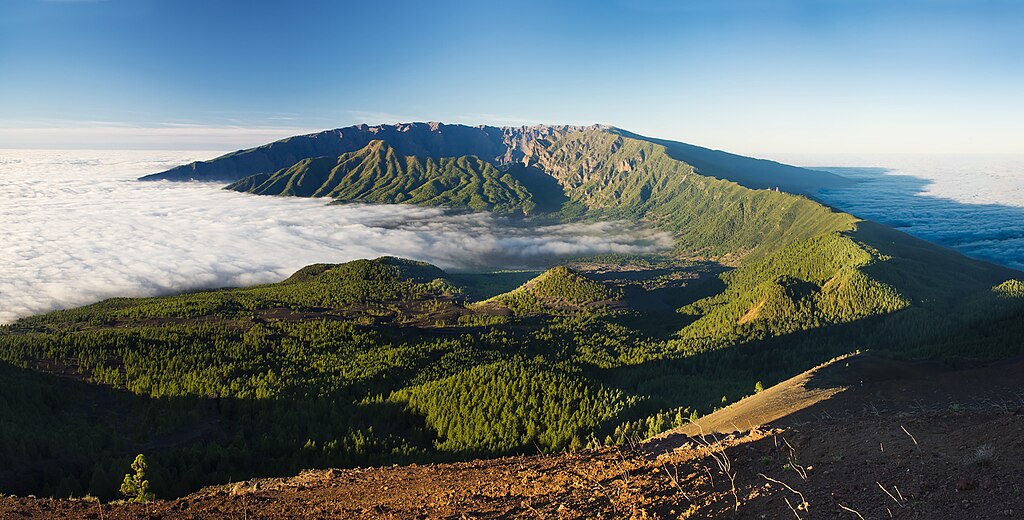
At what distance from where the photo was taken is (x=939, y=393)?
54.5m

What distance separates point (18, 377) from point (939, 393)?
18008 cm

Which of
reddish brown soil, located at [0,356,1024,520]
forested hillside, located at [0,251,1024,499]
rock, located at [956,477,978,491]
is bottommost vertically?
forested hillside, located at [0,251,1024,499]

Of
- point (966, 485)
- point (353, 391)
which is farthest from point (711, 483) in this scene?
point (353, 391)

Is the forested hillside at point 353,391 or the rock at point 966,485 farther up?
the rock at point 966,485

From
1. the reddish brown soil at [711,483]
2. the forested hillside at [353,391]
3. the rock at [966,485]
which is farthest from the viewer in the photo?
the forested hillside at [353,391]

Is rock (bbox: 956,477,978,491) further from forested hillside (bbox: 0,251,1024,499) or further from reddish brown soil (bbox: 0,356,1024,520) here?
forested hillside (bbox: 0,251,1024,499)

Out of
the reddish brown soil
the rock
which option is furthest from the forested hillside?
the rock

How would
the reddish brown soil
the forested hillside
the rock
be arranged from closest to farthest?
the rock → the reddish brown soil → the forested hillside

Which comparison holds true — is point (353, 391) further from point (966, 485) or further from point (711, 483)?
point (966, 485)

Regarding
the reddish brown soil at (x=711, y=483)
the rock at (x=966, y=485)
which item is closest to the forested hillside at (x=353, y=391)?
the reddish brown soil at (x=711, y=483)

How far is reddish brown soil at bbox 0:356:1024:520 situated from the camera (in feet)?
62.4

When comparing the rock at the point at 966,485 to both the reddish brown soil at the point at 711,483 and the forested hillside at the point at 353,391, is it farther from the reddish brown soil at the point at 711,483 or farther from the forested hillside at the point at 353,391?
the forested hillside at the point at 353,391

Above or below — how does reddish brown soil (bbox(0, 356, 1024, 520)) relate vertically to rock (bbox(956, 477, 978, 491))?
below

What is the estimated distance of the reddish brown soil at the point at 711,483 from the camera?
19.0m
